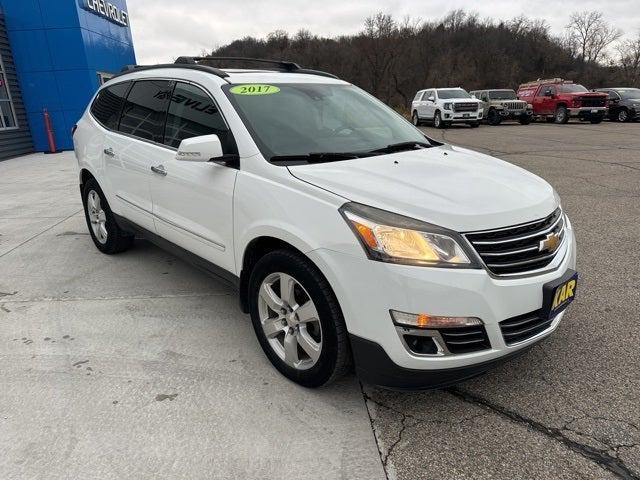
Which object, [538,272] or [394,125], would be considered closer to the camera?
[538,272]

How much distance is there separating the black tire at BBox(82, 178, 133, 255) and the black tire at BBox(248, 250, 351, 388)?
8.81 ft

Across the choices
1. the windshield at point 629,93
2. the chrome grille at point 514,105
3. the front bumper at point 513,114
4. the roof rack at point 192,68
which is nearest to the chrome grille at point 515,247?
the roof rack at point 192,68

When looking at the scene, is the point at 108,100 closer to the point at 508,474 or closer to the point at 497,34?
the point at 508,474

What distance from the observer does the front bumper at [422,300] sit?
2176 millimetres

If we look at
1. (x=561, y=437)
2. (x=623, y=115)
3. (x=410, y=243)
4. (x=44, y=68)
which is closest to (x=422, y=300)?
(x=410, y=243)

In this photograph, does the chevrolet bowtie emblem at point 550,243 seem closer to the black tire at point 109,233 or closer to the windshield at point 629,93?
the black tire at point 109,233

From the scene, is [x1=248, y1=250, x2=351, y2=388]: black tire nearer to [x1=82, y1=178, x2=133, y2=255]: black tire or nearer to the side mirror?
the side mirror

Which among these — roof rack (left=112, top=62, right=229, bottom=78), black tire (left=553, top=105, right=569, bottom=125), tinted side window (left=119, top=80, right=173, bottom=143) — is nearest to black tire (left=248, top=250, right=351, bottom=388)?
roof rack (left=112, top=62, right=229, bottom=78)

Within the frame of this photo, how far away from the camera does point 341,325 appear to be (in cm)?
242

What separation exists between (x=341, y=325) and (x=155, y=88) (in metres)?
2.74

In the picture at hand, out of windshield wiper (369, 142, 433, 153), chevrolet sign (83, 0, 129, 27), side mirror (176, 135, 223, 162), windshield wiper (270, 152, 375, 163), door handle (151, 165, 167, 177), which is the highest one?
chevrolet sign (83, 0, 129, 27)

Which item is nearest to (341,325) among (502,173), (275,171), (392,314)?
(392,314)

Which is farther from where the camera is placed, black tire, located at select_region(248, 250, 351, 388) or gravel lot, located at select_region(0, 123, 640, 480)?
black tire, located at select_region(248, 250, 351, 388)

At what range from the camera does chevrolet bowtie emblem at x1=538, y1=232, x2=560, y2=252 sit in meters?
2.49
